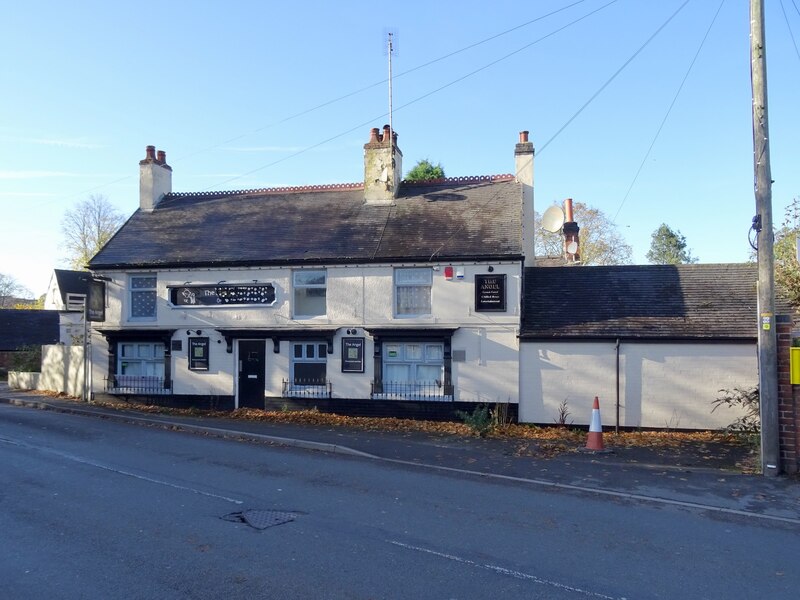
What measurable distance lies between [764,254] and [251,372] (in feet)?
42.5

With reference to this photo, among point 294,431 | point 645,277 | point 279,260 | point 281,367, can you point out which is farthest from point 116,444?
point 645,277

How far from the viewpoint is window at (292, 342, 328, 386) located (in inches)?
671

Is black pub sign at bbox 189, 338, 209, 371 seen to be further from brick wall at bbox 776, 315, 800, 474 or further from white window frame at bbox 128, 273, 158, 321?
brick wall at bbox 776, 315, 800, 474

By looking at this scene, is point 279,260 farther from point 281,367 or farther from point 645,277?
point 645,277

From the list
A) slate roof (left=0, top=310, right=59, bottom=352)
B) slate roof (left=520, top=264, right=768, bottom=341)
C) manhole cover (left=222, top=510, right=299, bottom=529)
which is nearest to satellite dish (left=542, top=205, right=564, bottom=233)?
slate roof (left=520, top=264, right=768, bottom=341)

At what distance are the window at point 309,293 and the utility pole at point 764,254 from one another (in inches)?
420

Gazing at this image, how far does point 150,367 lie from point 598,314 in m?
13.0

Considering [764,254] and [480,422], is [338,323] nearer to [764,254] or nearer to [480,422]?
[480,422]

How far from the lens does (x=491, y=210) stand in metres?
17.7

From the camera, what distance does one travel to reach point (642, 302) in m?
15.8

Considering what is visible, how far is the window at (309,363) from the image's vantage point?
→ 671 inches

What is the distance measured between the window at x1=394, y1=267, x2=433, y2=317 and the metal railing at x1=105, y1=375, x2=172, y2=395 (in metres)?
7.37

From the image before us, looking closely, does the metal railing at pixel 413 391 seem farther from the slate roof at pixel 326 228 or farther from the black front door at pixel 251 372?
the black front door at pixel 251 372

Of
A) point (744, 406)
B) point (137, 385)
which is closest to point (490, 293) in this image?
point (744, 406)
